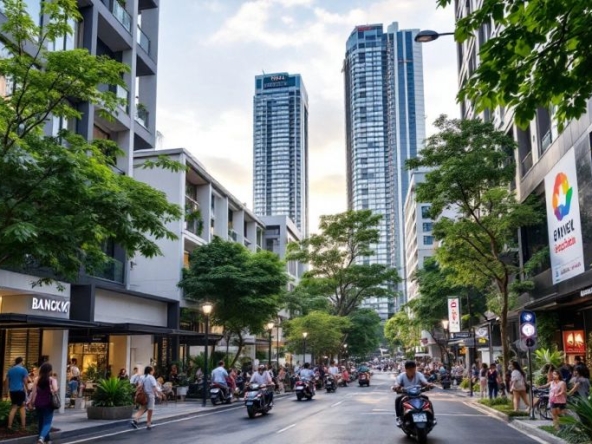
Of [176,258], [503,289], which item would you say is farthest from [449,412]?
[176,258]

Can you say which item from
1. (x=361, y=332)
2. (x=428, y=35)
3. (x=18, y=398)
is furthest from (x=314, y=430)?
(x=361, y=332)

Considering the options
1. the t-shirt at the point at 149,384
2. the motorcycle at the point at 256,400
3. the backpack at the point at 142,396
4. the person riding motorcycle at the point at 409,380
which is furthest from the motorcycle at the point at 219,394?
the person riding motorcycle at the point at 409,380

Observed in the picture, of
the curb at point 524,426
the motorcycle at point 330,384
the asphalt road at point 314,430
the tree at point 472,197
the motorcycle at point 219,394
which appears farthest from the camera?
the motorcycle at point 330,384

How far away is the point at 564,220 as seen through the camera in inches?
953

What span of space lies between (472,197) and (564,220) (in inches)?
144

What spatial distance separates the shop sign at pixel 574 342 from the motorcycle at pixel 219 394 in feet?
50.7

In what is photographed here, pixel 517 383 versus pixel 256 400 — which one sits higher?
pixel 517 383

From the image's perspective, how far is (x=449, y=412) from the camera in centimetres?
2364

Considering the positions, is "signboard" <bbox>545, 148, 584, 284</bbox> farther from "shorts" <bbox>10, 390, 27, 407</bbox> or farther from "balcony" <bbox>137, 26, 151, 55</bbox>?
"balcony" <bbox>137, 26, 151, 55</bbox>

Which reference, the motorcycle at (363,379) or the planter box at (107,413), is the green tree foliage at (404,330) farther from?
the planter box at (107,413)

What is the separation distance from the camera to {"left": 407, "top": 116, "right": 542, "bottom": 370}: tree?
24.7 meters

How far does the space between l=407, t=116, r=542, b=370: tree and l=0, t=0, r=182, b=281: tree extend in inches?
508

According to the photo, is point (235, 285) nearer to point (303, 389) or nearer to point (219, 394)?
point (303, 389)

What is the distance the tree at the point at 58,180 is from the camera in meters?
12.8
